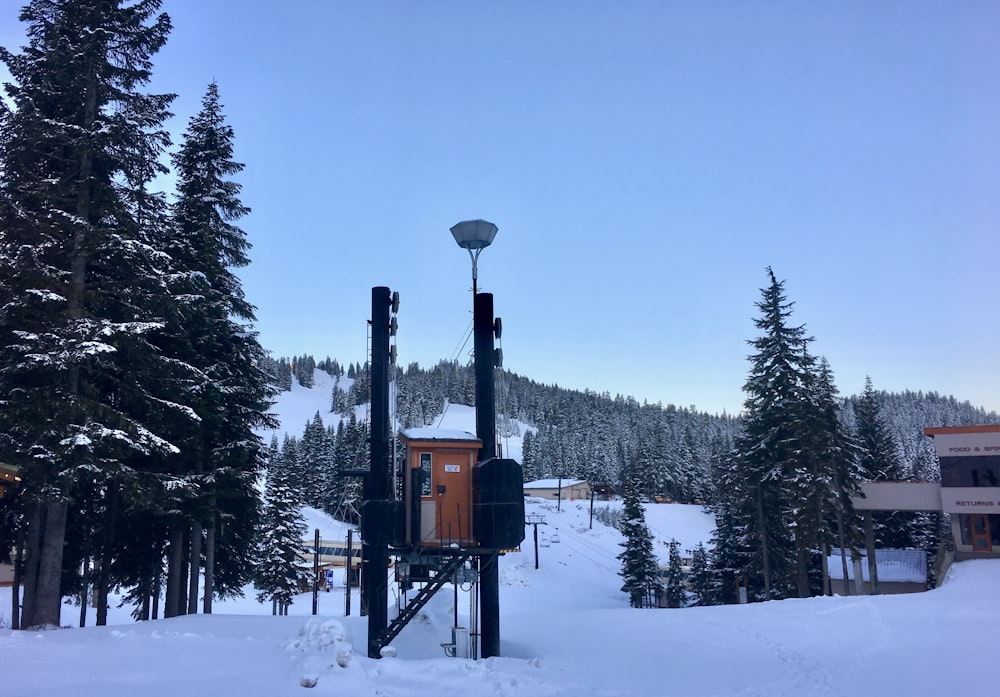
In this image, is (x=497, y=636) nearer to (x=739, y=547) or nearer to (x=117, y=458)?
(x=117, y=458)

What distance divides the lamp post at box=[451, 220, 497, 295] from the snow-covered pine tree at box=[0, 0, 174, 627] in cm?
949

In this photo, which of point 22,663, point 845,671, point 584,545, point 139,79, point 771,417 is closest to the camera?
point 22,663

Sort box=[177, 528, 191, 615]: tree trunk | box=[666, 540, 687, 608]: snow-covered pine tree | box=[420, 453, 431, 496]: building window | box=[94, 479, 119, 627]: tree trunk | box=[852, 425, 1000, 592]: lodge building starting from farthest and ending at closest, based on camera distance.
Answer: box=[666, 540, 687, 608]: snow-covered pine tree
box=[852, 425, 1000, 592]: lodge building
box=[177, 528, 191, 615]: tree trunk
box=[94, 479, 119, 627]: tree trunk
box=[420, 453, 431, 496]: building window

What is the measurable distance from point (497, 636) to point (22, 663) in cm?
1122

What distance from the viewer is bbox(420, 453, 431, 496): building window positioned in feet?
64.0

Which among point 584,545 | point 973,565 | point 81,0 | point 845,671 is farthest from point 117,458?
point 584,545

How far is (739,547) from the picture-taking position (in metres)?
48.0

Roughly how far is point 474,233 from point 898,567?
42.0 meters

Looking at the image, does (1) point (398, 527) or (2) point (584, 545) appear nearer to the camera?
(1) point (398, 527)

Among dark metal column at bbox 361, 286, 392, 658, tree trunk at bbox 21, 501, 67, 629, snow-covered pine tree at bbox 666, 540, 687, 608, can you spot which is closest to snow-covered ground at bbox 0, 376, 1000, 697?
dark metal column at bbox 361, 286, 392, 658

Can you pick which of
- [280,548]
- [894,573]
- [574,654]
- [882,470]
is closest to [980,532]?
[894,573]

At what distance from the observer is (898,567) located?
4603 cm

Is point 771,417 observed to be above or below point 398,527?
above

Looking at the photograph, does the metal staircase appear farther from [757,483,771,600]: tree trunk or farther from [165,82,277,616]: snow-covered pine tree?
[757,483,771,600]: tree trunk
